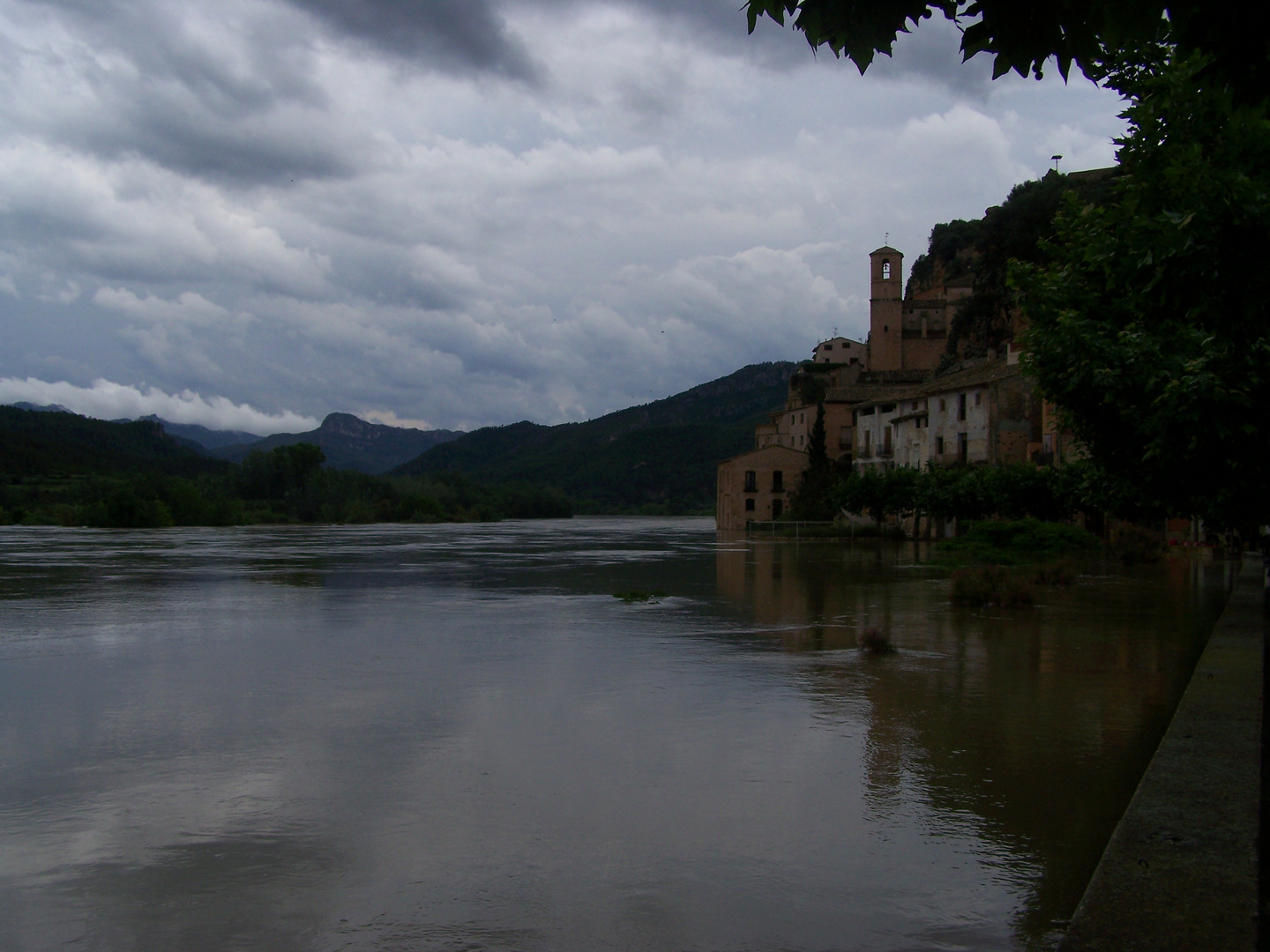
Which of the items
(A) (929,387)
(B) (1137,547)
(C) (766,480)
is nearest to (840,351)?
(C) (766,480)

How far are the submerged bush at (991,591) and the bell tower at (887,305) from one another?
222ft

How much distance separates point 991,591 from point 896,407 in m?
45.6

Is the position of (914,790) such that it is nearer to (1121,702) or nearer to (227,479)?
(1121,702)

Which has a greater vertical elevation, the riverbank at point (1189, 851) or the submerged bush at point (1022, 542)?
the submerged bush at point (1022, 542)

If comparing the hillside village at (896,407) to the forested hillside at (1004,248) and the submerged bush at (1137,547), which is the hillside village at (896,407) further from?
the submerged bush at (1137,547)

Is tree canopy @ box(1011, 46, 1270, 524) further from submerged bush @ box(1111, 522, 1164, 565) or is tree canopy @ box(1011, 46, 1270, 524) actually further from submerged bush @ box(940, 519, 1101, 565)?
submerged bush @ box(1111, 522, 1164, 565)

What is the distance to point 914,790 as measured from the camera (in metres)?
6.83

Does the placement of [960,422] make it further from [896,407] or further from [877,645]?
[877,645]

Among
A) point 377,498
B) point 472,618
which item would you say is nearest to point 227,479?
point 377,498

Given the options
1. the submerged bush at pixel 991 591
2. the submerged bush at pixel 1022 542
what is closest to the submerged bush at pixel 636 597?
the submerged bush at pixel 991 591

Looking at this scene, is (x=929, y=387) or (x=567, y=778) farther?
(x=929, y=387)

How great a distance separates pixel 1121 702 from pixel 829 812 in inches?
182

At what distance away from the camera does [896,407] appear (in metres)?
62.3

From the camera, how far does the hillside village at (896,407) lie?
4875cm
